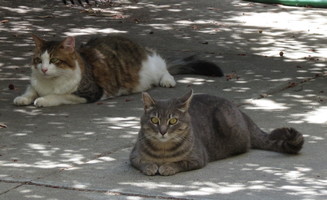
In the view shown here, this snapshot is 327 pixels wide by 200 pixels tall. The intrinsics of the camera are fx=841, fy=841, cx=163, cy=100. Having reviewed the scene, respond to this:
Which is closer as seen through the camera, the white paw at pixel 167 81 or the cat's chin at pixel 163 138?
the cat's chin at pixel 163 138

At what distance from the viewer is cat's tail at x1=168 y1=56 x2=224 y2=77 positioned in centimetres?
1131

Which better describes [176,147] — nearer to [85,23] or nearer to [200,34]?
[200,34]

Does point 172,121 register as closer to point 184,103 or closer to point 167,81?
point 184,103

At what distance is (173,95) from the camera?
10.5 metres

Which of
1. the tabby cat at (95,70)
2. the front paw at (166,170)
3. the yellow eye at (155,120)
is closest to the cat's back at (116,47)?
the tabby cat at (95,70)

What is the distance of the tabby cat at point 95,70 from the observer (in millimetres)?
10148

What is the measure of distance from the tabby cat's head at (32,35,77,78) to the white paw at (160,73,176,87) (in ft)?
4.37

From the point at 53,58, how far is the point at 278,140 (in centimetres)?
347

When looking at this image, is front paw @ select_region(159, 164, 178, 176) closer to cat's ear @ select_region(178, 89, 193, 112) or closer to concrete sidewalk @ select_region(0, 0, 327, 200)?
concrete sidewalk @ select_region(0, 0, 327, 200)

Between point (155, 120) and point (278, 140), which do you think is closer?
point (155, 120)

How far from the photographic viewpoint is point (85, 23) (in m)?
15.0

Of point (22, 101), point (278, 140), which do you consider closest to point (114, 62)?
point (22, 101)

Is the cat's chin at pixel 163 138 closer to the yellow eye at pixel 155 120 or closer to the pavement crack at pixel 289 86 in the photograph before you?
the yellow eye at pixel 155 120

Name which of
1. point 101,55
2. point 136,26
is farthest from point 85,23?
point 101,55
